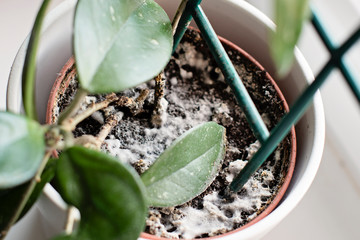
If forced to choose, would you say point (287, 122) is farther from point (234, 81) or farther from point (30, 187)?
point (30, 187)

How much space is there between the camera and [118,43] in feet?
1.40

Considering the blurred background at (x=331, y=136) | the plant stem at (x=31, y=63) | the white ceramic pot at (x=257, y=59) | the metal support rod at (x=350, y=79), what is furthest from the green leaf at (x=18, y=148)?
the blurred background at (x=331, y=136)

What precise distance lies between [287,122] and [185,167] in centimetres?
13

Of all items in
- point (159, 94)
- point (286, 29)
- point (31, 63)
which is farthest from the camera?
point (159, 94)

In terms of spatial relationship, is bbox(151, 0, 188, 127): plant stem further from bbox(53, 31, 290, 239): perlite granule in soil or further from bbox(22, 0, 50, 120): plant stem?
bbox(22, 0, 50, 120): plant stem

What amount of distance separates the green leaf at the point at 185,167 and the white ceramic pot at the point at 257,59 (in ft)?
0.22

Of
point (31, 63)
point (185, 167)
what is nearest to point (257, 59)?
point (185, 167)

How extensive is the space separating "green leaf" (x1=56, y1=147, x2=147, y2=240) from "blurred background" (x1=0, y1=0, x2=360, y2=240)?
1.53 feet

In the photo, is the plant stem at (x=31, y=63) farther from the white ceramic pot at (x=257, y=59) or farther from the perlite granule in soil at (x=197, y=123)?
the perlite granule in soil at (x=197, y=123)

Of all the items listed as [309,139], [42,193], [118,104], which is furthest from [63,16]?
[309,139]

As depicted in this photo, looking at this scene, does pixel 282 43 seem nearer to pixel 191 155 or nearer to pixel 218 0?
pixel 191 155

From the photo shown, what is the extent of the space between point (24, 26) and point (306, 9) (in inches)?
27.8

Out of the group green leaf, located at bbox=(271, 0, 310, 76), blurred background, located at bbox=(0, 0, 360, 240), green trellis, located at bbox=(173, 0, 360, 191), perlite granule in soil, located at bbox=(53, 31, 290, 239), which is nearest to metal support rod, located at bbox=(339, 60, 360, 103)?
green trellis, located at bbox=(173, 0, 360, 191)

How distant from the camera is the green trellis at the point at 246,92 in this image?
38cm
